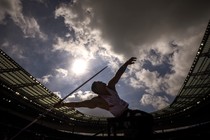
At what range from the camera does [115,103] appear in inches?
188

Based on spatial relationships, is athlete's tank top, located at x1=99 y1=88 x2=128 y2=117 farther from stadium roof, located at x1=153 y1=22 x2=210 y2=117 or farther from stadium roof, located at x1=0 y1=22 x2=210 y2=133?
stadium roof, located at x1=153 y1=22 x2=210 y2=117

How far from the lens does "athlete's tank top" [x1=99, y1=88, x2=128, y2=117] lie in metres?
4.72

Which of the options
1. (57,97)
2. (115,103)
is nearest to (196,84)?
(57,97)

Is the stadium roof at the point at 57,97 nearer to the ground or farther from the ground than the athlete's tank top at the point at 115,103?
farther from the ground

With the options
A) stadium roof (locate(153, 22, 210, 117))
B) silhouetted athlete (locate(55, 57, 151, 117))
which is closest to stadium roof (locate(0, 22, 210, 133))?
stadium roof (locate(153, 22, 210, 117))

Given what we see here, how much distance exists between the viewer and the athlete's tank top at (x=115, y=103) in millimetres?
4719

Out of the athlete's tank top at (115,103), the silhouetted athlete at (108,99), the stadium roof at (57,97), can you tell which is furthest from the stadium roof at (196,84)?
the athlete's tank top at (115,103)

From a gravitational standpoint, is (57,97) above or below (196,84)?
below

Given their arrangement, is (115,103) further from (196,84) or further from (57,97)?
(196,84)

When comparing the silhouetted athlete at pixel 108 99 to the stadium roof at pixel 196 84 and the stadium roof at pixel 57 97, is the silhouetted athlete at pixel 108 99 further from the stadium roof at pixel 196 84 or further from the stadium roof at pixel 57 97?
the stadium roof at pixel 196 84

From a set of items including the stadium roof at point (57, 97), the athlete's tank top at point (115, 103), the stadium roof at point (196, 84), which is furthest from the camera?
the stadium roof at point (196, 84)

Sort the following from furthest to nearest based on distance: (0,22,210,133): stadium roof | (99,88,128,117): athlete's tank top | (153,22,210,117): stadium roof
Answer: (153,22,210,117): stadium roof
(0,22,210,133): stadium roof
(99,88,128,117): athlete's tank top

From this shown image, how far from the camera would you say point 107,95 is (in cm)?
491

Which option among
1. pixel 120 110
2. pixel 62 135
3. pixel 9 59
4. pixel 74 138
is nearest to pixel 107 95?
pixel 120 110
